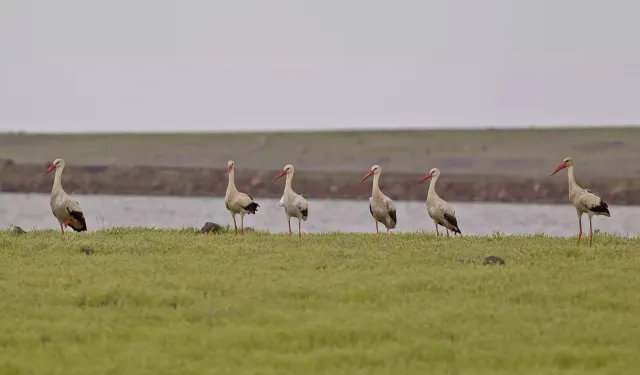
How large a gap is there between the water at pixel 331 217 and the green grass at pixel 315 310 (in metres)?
15.0

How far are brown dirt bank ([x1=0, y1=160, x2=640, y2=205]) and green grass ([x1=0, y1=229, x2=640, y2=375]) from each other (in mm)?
54501

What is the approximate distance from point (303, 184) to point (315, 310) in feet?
223

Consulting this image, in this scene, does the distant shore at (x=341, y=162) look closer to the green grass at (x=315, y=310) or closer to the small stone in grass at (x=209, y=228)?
the small stone in grass at (x=209, y=228)

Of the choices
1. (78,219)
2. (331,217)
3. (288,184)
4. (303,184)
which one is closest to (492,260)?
(288,184)

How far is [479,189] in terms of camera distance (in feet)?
264

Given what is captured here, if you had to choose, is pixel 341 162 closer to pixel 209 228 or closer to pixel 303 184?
pixel 303 184

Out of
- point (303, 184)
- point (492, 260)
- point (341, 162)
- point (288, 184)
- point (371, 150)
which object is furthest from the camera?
point (371, 150)

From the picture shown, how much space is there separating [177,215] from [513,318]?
37747 mm

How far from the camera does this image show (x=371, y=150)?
4063 inches

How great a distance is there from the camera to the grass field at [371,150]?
9519cm

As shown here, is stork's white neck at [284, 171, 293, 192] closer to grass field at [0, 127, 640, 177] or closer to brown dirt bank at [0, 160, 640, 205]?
brown dirt bank at [0, 160, 640, 205]

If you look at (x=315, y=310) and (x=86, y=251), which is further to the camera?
(x=86, y=251)

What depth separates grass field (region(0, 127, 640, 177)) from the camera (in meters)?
95.2

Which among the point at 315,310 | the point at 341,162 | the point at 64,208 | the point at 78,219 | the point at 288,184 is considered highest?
the point at 341,162
